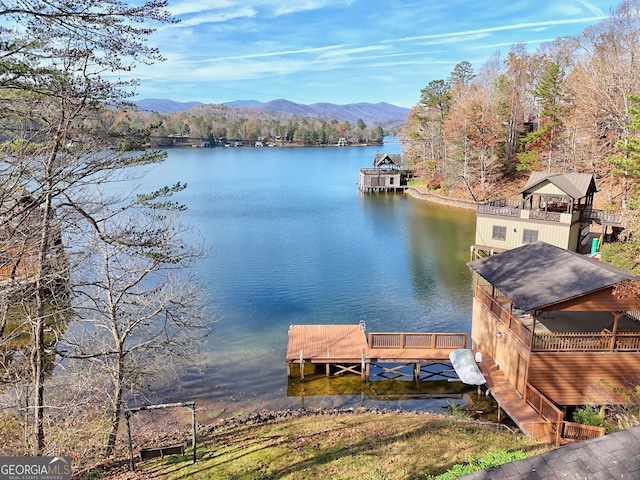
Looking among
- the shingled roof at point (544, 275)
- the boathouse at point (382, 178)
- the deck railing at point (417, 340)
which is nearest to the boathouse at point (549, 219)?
the shingled roof at point (544, 275)

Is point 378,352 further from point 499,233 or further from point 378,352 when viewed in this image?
point 499,233

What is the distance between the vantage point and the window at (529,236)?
26.2 metres

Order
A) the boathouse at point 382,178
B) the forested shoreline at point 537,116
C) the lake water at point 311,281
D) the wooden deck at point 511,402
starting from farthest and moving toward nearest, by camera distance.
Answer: the boathouse at point 382,178 < the forested shoreline at point 537,116 < the lake water at point 311,281 < the wooden deck at point 511,402

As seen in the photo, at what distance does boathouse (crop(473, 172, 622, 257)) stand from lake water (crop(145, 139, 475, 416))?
2791 mm

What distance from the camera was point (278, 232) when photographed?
3672 centimetres

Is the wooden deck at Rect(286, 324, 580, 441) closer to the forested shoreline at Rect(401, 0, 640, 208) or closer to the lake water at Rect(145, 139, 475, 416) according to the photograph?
the lake water at Rect(145, 139, 475, 416)

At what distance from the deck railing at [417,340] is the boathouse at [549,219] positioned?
1277 cm

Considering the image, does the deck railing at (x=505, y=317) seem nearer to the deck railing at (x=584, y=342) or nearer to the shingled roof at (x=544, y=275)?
the deck railing at (x=584, y=342)

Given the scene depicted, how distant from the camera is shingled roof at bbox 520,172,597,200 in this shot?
25.3m

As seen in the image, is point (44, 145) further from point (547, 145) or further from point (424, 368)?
point (547, 145)

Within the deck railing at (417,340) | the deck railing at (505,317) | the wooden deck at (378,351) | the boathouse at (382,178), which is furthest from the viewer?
the boathouse at (382,178)

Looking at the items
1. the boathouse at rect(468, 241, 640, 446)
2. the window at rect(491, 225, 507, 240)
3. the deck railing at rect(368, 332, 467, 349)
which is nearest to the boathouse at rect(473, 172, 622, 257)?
the window at rect(491, 225, 507, 240)

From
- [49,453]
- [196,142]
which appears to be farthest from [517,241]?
[196,142]

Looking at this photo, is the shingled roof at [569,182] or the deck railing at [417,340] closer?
the deck railing at [417,340]
